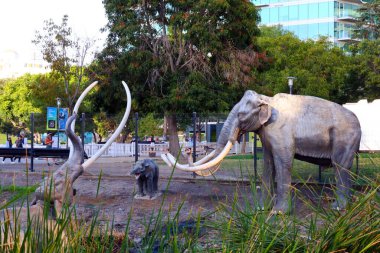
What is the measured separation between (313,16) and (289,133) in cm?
6180

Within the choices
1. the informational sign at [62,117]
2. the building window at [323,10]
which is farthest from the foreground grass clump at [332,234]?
the building window at [323,10]

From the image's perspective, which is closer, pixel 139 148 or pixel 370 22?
pixel 139 148

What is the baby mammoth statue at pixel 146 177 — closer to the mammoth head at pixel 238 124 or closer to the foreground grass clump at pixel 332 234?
the mammoth head at pixel 238 124

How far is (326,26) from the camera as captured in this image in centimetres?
6844

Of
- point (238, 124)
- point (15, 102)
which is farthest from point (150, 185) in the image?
point (15, 102)

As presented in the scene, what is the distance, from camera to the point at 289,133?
879cm

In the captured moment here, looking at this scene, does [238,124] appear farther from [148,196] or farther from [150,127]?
[150,127]

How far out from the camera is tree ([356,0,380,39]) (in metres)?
41.4

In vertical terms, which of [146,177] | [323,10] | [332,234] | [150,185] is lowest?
[150,185]

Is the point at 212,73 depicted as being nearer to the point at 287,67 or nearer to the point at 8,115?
the point at 287,67

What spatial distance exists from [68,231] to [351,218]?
1.74 meters

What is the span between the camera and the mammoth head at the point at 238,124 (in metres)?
8.73

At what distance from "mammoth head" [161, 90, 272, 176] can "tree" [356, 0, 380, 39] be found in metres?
34.4

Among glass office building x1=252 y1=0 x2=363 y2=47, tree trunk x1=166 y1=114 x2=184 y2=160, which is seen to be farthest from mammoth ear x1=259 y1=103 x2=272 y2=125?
glass office building x1=252 y1=0 x2=363 y2=47
